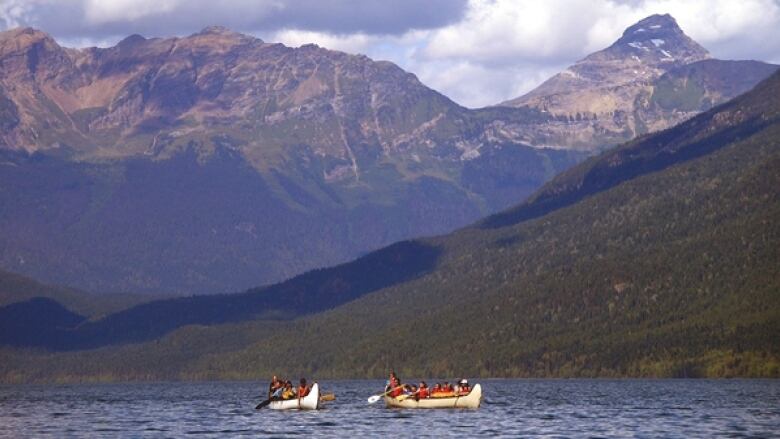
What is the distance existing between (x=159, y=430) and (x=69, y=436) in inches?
518

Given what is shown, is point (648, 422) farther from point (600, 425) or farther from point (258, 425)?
point (258, 425)

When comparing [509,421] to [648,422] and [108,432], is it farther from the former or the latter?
[108,432]

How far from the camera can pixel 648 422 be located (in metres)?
191

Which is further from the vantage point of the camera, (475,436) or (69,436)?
(69,436)

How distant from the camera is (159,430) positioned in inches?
7712

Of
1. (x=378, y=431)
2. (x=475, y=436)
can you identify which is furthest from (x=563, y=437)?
(x=378, y=431)

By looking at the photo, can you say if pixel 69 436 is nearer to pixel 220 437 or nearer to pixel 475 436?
pixel 220 437

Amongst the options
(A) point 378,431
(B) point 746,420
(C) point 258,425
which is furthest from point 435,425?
(B) point 746,420

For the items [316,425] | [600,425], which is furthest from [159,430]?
[600,425]

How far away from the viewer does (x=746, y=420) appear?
619 ft

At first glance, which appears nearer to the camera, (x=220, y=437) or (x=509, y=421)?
(x=220, y=437)

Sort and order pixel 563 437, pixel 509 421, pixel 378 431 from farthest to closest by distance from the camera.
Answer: pixel 509 421, pixel 378 431, pixel 563 437

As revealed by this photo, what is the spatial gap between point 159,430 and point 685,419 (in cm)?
6332

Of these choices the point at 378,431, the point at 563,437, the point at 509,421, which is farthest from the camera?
the point at 509,421
